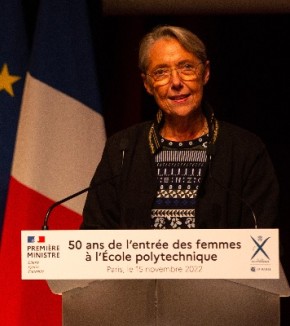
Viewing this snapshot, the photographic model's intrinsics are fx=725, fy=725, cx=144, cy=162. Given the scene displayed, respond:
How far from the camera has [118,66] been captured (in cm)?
355

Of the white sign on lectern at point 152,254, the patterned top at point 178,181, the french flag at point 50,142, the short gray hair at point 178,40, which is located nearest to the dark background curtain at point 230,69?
the french flag at point 50,142

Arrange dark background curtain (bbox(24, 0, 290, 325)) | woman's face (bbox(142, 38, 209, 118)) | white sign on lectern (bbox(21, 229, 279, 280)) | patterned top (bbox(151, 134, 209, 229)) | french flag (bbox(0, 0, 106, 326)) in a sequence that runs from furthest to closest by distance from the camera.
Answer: dark background curtain (bbox(24, 0, 290, 325)), french flag (bbox(0, 0, 106, 326)), woman's face (bbox(142, 38, 209, 118)), patterned top (bbox(151, 134, 209, 229)), white sign on lectern (bbox(21, 229, 279, 280))

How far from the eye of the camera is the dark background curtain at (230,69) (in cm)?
343

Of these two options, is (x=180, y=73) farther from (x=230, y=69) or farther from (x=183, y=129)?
(x=230, y=69)

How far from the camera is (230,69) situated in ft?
11.3

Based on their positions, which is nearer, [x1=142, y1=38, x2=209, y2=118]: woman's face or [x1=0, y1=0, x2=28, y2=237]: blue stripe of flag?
[x1=142, y1=38, x2=209, y2=118]: woman's face

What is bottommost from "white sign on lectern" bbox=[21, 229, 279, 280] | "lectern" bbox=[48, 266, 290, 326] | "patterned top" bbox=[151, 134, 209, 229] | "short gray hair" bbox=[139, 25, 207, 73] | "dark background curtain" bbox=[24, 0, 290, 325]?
"lectern" bbox=[48, 266, 290, 326]

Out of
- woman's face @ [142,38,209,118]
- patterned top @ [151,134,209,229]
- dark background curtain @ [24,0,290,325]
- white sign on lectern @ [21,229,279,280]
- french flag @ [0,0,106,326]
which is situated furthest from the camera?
dark background curtain @ [24,0,290,325]

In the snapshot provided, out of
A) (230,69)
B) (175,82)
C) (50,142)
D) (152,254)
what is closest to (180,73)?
(175,82)

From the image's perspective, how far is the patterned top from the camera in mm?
1981

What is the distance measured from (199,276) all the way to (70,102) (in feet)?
5.57

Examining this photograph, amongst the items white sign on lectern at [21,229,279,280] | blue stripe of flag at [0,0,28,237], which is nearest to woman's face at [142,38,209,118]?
white sign on lectern at [21,229,279,280]

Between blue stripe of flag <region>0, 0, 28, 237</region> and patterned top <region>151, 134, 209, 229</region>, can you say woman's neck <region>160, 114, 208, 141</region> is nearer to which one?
patterned top <region>151, 134, 209, 229</region>

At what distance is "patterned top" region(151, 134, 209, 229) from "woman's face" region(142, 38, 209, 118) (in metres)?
0.10
